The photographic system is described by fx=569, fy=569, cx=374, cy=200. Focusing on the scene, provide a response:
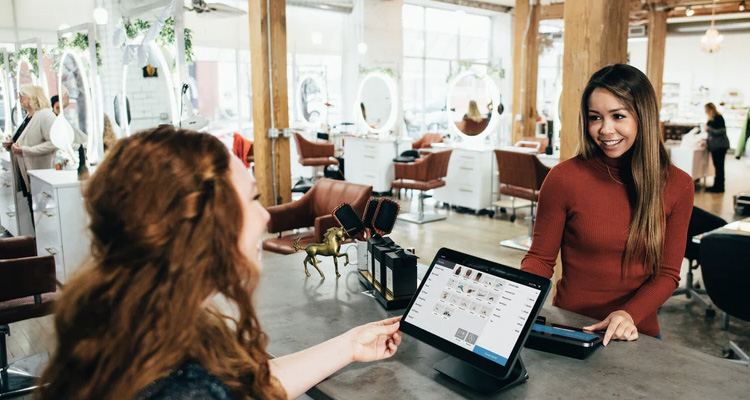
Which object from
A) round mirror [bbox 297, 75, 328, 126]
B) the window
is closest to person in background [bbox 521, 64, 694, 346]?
round mirror [bbox 297, 75, 328, 126]

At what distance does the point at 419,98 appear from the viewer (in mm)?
13438

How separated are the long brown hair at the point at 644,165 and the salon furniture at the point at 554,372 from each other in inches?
11.7

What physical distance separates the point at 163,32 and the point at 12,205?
2.59 metres

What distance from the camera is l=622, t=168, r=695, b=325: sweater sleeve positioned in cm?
176

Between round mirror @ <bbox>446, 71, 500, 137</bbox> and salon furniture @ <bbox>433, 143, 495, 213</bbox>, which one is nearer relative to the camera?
salon furniture @ <bbox>433, 143, 495, 213</bbox>

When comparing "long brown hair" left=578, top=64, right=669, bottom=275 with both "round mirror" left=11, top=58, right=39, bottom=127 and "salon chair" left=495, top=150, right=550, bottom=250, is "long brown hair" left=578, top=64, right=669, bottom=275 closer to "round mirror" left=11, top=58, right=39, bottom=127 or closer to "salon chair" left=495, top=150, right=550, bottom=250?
"salon chair" left=495, top=150, right=550, bottom=250

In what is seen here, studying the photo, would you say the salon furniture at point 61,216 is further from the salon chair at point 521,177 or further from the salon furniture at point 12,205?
the salon chair at point 521,177

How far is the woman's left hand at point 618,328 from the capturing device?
158cm

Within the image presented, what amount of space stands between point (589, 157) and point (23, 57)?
308 inches

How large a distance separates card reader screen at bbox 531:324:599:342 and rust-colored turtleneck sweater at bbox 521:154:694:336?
0.26 meters

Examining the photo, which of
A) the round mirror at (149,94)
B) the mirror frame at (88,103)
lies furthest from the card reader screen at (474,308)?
the mirror frame at (88,103)

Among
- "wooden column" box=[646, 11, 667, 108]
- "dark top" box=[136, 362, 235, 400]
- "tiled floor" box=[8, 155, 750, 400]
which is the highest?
"wooden column" box=[646, 11, 667, 108]

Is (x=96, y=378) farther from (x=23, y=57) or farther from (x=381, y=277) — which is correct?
(x=23, y=57)

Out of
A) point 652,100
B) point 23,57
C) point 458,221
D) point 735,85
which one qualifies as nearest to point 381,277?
point 652,100
